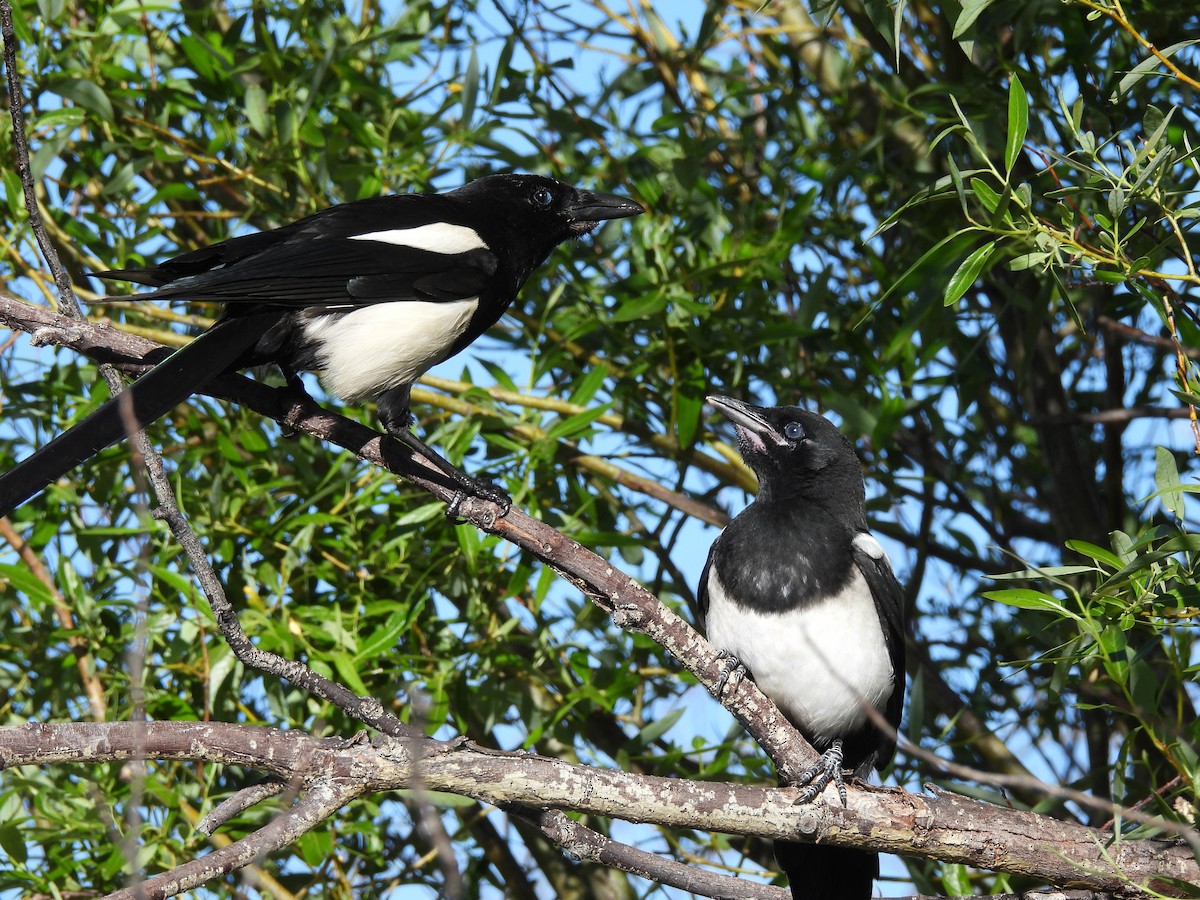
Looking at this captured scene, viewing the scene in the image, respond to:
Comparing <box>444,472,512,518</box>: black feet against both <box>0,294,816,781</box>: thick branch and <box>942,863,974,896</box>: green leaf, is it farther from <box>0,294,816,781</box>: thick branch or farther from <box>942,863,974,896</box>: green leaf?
<box>942,863,974,896</box>: green leaf

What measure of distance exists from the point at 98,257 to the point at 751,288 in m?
1.70

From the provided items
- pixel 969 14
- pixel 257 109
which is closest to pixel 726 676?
pixel 969 14

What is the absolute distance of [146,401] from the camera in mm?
2355

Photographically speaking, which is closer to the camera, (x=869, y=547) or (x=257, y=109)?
(x=869, y=547)

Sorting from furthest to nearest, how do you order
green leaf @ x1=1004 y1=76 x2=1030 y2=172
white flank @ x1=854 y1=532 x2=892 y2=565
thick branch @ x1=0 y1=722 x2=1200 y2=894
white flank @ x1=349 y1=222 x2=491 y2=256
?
white flank @ x1=854 y1=532 x2=892 y2=565 → white flank @ x1=349 y1=222 x2=491 y2=256 → green leaf @ x1=1004 y1=76 x2=1030 y2=172 → thick branch @ x1=0 y1=722 x2=1200 y2=894

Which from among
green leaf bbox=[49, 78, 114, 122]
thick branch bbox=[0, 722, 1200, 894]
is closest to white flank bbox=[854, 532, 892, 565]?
thick branch bbox=[0, 722, 1200, 894]

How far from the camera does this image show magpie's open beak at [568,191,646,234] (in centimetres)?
322

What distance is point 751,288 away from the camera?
3395mm

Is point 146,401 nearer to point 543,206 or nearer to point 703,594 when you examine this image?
point 543,206

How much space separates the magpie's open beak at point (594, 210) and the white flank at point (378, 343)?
1.74 feet

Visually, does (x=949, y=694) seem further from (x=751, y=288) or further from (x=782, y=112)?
(x=782, y=112)

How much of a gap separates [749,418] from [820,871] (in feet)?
3.45

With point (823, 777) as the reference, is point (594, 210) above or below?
above

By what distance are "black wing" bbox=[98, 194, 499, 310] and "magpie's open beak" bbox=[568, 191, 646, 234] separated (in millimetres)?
344
